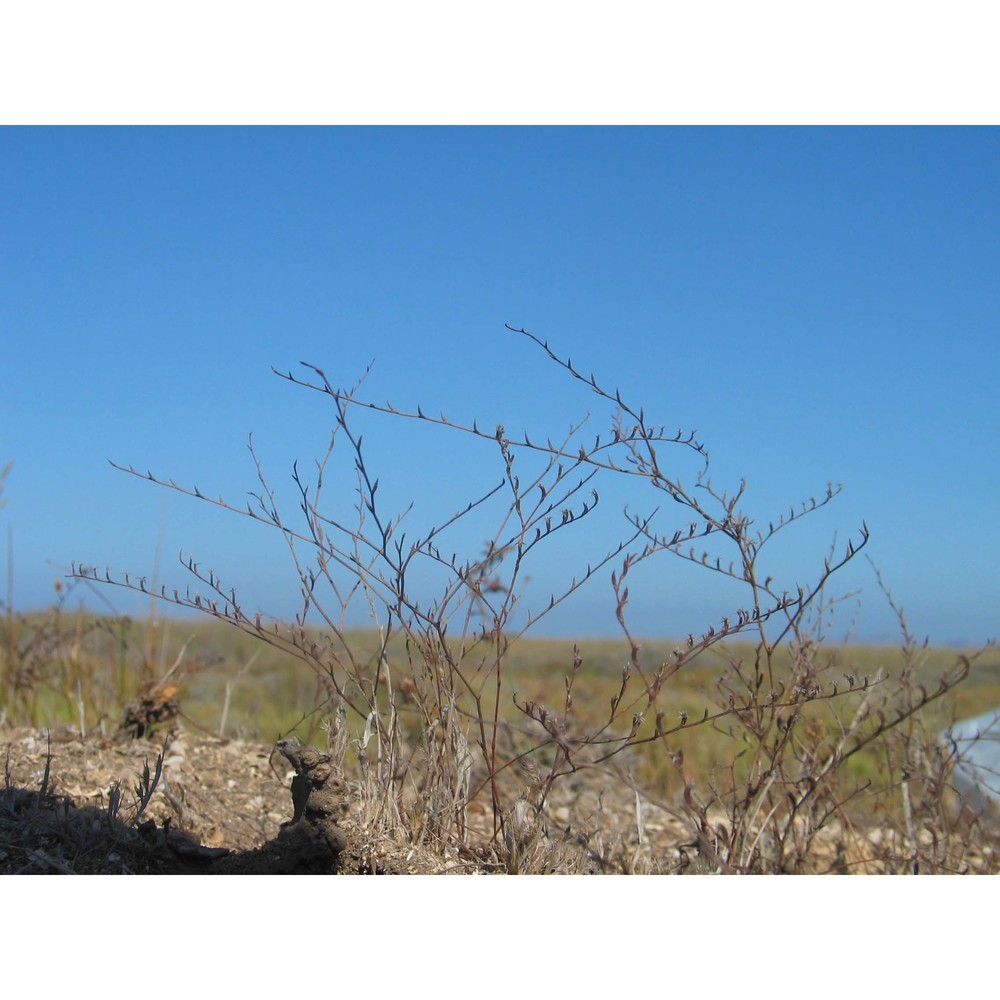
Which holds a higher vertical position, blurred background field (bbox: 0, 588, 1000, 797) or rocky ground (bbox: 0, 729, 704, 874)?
blurred background field (bbox: 0, 588, 1000, 797)

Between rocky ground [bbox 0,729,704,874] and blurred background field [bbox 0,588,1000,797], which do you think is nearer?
rocky ground [bbox 0,729,704,874]

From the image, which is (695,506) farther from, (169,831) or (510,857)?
(169,831)

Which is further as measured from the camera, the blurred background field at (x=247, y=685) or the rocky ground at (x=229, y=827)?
the blurred background field at (x=247, y=685)

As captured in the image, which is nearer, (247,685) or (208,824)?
(208,824)

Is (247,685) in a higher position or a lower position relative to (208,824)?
higher

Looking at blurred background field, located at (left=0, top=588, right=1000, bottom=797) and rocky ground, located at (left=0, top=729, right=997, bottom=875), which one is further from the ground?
blurred background field, located at (left=0, top=588, right=1000, bottom=797)

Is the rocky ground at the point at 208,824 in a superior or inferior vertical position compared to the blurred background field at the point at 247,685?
inferior

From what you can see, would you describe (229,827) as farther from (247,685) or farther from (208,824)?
(247,685)

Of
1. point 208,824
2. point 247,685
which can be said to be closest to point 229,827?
point 208,824

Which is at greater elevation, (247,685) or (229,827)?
(247,685)

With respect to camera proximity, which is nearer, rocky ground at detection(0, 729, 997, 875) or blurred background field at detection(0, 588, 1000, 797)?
rocky ground at detection(0, 729, 997, 875)
